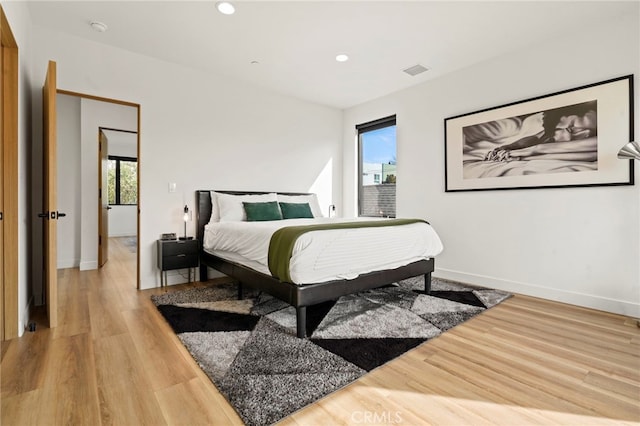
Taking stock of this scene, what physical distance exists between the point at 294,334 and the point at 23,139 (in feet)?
8.61

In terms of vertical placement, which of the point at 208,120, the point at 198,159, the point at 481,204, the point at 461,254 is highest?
the point at 208,120

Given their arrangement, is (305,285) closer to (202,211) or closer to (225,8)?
(202,211)

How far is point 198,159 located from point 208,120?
0.53m

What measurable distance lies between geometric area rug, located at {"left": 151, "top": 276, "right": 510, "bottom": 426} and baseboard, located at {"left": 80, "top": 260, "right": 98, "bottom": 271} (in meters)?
2.19

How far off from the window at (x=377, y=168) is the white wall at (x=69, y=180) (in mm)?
4404

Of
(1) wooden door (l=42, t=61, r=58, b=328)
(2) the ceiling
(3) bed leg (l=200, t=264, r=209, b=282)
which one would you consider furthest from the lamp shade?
(1) wooden door (l=42, t=61, r=58, b=328)

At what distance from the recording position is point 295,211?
4266 millimetres

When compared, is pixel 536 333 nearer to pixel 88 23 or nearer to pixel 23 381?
pixel 23 381

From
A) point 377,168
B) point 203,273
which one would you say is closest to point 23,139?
point 203,273

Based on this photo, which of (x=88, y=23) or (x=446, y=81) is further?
(x=446, y=81)

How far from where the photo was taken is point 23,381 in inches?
65.7

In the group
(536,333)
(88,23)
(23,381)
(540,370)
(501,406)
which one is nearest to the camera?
(501,406)

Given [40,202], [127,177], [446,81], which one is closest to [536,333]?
[446,81]

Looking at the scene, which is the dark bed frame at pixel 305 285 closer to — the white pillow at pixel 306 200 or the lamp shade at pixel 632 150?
the white pillow at pixel 306 200
